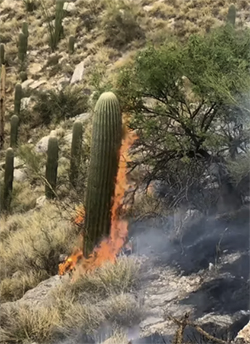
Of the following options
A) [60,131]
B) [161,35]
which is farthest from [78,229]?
[161,35]

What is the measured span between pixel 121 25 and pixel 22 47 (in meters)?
3.64

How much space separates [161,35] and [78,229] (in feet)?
37.2

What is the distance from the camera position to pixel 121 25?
64.8ft

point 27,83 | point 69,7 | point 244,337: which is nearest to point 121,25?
point 69,7

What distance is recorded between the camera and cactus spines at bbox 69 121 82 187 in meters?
11.2

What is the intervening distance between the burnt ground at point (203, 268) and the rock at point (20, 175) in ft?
23.5

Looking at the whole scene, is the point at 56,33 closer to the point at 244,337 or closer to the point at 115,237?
the point at 115,237

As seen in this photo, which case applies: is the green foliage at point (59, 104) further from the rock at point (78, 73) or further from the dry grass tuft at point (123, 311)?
the dry grass tuft at point (123, 311)

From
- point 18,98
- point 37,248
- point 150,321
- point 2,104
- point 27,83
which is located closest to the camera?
point 150,321

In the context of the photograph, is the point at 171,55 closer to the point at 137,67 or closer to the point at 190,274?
the point at 137,67

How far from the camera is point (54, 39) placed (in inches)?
801

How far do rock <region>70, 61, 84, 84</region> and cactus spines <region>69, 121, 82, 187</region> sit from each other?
704cm

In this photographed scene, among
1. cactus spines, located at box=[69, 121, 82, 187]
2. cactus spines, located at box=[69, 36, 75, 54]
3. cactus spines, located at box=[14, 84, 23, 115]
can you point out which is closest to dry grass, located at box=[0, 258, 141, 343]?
cactus spines, located at box=[69, 121, 82, 187]

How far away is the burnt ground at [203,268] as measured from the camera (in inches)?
200
